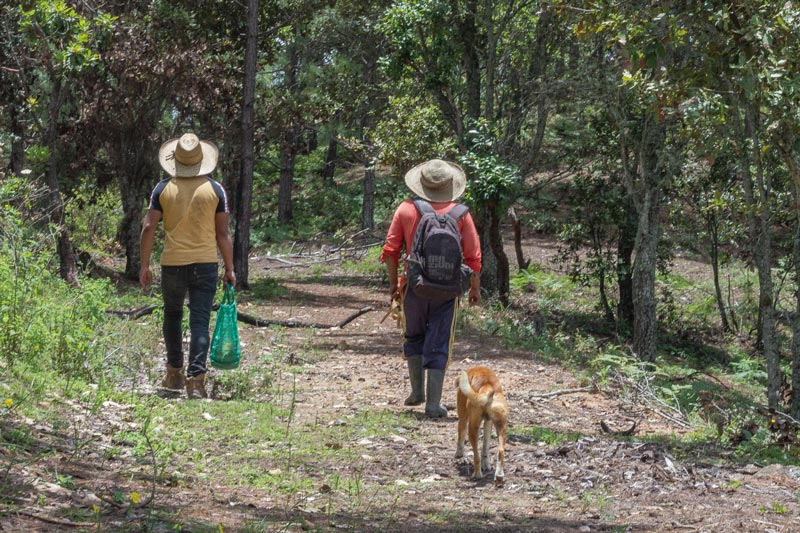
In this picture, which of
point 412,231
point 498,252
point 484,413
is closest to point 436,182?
point 412,231

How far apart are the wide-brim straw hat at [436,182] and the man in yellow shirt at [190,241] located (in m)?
1.60

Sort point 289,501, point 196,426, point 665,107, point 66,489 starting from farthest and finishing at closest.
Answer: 1. point 665,107
2. point 196,426
3. point 289,501
4. point 66,489

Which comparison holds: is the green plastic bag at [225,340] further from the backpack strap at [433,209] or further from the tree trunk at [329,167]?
the tree trunk at [329,167]

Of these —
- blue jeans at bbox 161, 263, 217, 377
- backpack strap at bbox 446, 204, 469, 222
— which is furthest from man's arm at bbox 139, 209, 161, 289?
backpack strap at bbox 446, 204, 469, 222

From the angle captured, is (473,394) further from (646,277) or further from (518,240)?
(518,240)

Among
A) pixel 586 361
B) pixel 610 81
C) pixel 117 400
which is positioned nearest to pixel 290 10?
pixel 610 81

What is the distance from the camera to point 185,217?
330 inches

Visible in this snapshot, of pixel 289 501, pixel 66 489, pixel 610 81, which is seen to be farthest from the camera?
pixel 610 81

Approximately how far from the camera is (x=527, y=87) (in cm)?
2069

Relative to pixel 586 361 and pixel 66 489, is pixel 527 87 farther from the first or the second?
pixel 66 489

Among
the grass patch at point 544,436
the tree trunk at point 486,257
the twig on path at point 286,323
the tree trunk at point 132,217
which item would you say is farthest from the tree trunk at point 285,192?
the grass patch at point 544,436

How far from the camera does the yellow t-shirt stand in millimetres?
8398

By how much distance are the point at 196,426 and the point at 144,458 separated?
43.7 inches

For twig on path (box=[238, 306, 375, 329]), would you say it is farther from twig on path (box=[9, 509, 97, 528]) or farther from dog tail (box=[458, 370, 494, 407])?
twig on path (box=[9, 509, 97, 528])
